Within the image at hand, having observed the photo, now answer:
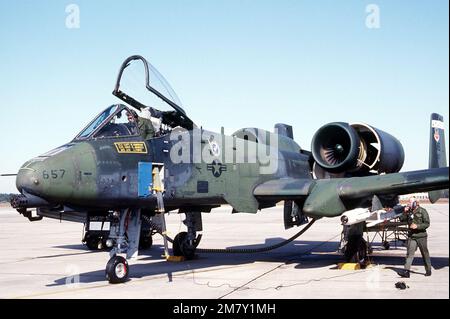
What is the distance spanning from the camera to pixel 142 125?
987 centimetres

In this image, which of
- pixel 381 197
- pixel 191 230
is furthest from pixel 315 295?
pixel 191 230

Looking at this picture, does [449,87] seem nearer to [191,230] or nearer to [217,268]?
[217,268]

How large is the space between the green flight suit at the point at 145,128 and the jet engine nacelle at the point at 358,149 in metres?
4.10

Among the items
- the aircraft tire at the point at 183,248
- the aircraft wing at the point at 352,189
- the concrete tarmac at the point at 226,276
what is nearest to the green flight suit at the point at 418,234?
the concrete tarmac at the point at 226,276

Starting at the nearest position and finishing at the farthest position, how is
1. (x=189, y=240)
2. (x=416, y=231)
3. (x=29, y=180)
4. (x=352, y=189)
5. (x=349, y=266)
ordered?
(x=29, y=180) → (x=416, y=231) → (x=352, y=189) → (x=349, y=266) → (x=189, y=240)

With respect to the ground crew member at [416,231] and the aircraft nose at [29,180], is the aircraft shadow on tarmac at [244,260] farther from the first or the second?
the aircraft nose at [29,180]

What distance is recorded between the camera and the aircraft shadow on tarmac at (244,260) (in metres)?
10.9

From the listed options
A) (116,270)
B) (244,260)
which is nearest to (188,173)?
(116,270)

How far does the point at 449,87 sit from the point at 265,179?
26.8 ft

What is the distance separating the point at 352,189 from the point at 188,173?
3353mm

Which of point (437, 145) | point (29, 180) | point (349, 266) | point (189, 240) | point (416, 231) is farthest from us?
point (189, 240)

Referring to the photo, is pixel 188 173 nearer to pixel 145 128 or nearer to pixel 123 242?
pixel 145 128

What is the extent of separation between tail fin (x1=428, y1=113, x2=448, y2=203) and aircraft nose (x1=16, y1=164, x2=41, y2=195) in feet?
29.9

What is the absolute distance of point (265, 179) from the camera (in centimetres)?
1233
